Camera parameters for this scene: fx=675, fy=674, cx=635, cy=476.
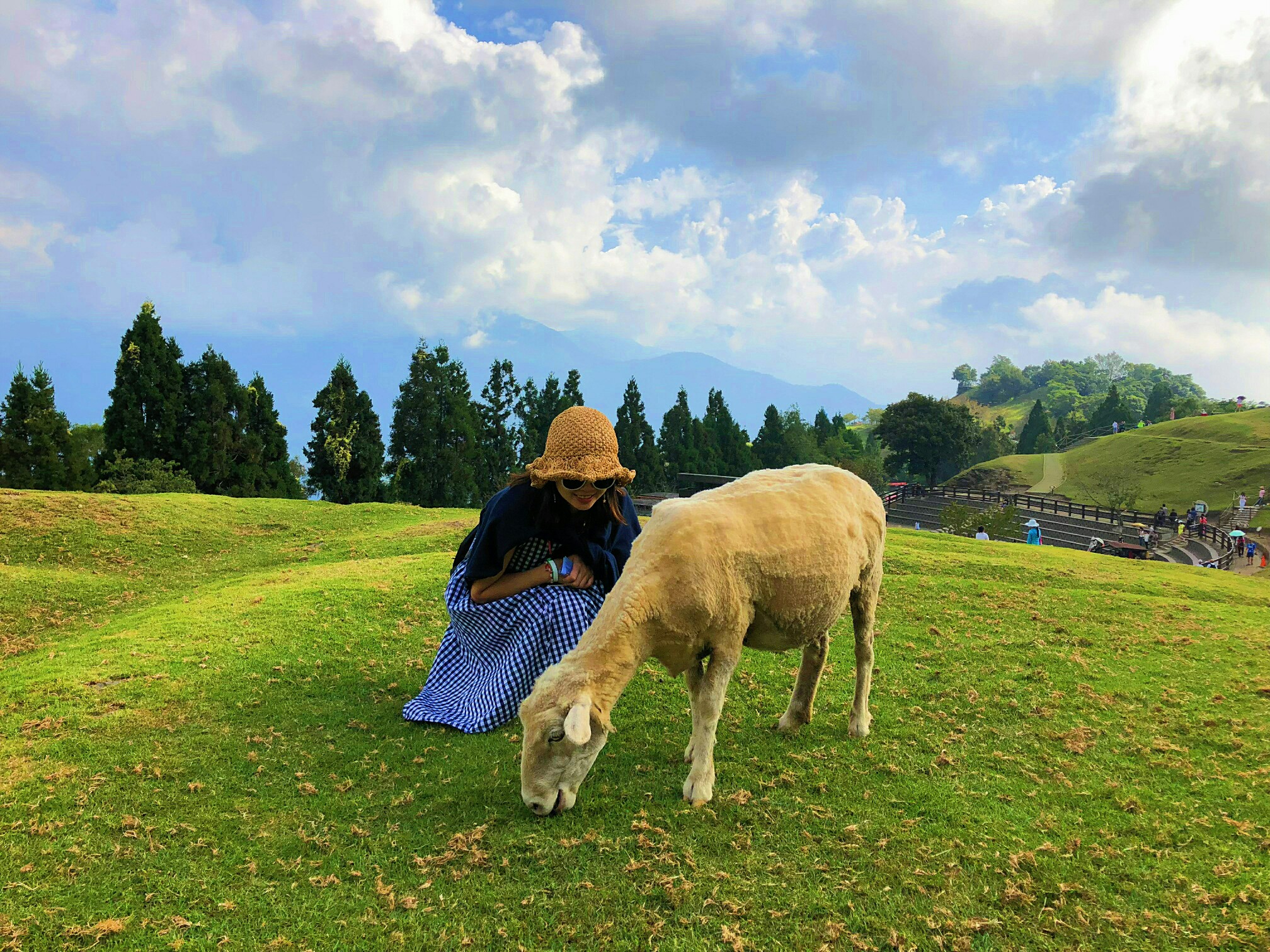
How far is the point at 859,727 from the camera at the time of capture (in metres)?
5.93

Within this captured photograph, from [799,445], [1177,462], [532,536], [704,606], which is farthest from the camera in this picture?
[1177,462]

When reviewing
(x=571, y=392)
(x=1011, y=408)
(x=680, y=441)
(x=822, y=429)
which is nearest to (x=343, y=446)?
(x=571, y=392)

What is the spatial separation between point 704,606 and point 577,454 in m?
1.58

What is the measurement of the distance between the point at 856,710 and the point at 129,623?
9.98 meters

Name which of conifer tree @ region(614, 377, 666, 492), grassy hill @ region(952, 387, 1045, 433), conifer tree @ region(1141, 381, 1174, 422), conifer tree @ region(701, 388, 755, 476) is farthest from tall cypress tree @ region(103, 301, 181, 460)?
grassy hill @ region(952, 387, 1045, 433)

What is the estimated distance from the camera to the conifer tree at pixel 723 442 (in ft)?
173

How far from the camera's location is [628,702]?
667cm

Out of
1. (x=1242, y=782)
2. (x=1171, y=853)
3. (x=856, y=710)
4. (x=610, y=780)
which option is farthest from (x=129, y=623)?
(x=1242, y=782)

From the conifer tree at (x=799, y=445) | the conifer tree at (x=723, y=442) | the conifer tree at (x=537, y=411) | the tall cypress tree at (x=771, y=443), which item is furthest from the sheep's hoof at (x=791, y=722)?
the tall cypress tree at (x=771, y=443)

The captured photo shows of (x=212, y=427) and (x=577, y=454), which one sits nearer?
(x=577, y=454)

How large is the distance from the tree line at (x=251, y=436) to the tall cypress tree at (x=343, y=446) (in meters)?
0.06

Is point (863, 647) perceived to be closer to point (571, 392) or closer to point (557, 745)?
point (557, 745)

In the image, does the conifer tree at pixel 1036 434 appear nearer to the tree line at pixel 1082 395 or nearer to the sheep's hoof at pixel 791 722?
the tree line at pixel 1082 395

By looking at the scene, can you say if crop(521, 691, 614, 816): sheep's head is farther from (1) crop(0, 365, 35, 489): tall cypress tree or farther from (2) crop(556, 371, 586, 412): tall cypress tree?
(2) crop(556, 371, 586, 412): tall cypress tree
